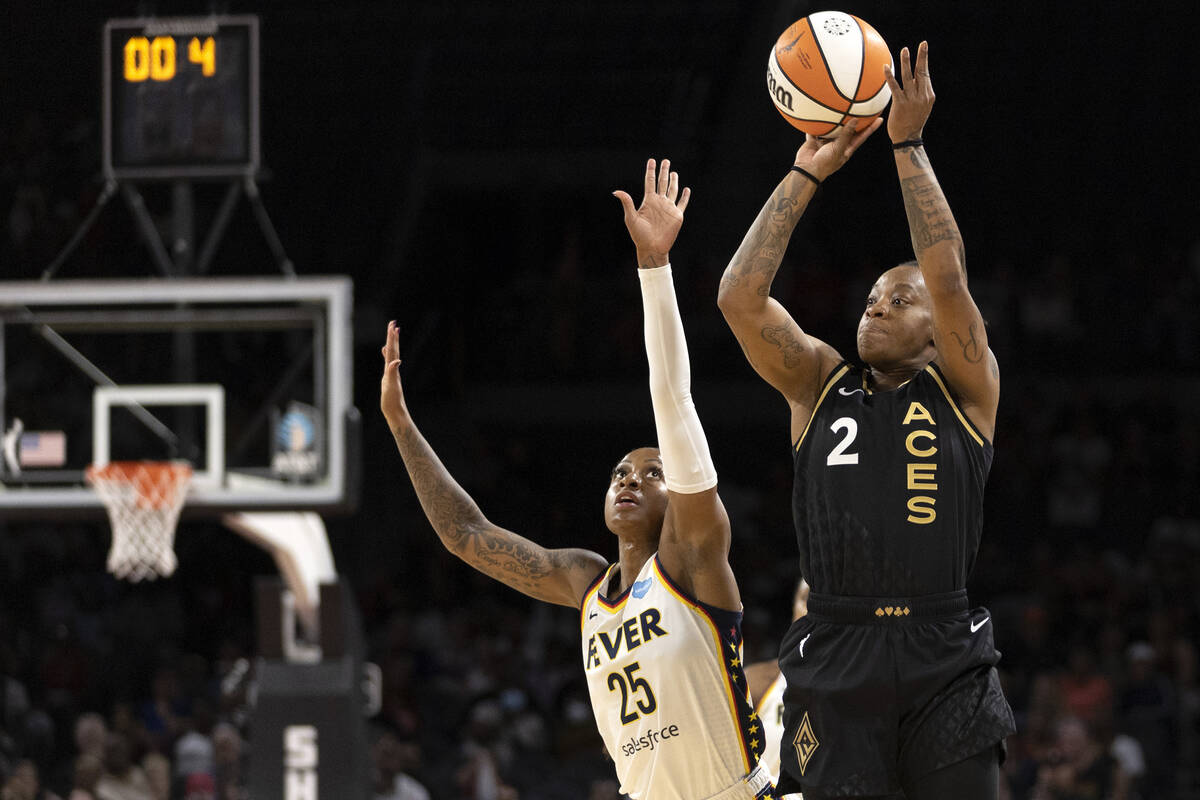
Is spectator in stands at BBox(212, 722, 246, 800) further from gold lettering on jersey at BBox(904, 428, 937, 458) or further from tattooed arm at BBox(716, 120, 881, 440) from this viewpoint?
gold lettering on jersey at BBox(904, 428, 937, 458)

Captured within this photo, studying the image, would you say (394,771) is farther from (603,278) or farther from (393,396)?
(603,278)

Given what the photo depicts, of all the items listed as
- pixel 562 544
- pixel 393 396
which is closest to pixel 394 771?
pixel 562 544

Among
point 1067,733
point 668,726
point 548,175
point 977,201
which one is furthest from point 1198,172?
point 668,726

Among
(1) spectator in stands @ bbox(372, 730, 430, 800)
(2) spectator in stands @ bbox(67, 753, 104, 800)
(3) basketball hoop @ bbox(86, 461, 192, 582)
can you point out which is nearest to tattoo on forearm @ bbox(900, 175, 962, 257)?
(3) basketball hoop @ bbox(86, 461, 192, 582)

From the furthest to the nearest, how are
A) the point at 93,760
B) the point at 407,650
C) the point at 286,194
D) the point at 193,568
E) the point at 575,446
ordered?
the point at 286,194 → the point at 575,446 → the point at 193,568 → the point at 407,650 → the point at 93,760

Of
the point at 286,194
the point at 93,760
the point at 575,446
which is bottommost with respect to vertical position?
the point at 93,760

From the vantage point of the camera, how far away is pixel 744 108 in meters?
18.5

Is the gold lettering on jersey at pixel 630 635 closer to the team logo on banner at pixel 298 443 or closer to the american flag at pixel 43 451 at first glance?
the team logo on banner at pixel 298 443

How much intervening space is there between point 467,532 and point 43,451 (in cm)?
499

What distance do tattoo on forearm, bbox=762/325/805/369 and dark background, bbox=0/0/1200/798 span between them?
26.5ft

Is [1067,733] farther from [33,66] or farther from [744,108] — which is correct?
[33,66]

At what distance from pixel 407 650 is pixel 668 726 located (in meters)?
9.59

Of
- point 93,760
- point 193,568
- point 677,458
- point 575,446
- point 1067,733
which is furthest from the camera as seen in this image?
point 575,446

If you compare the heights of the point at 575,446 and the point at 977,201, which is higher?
the point at 977,201
